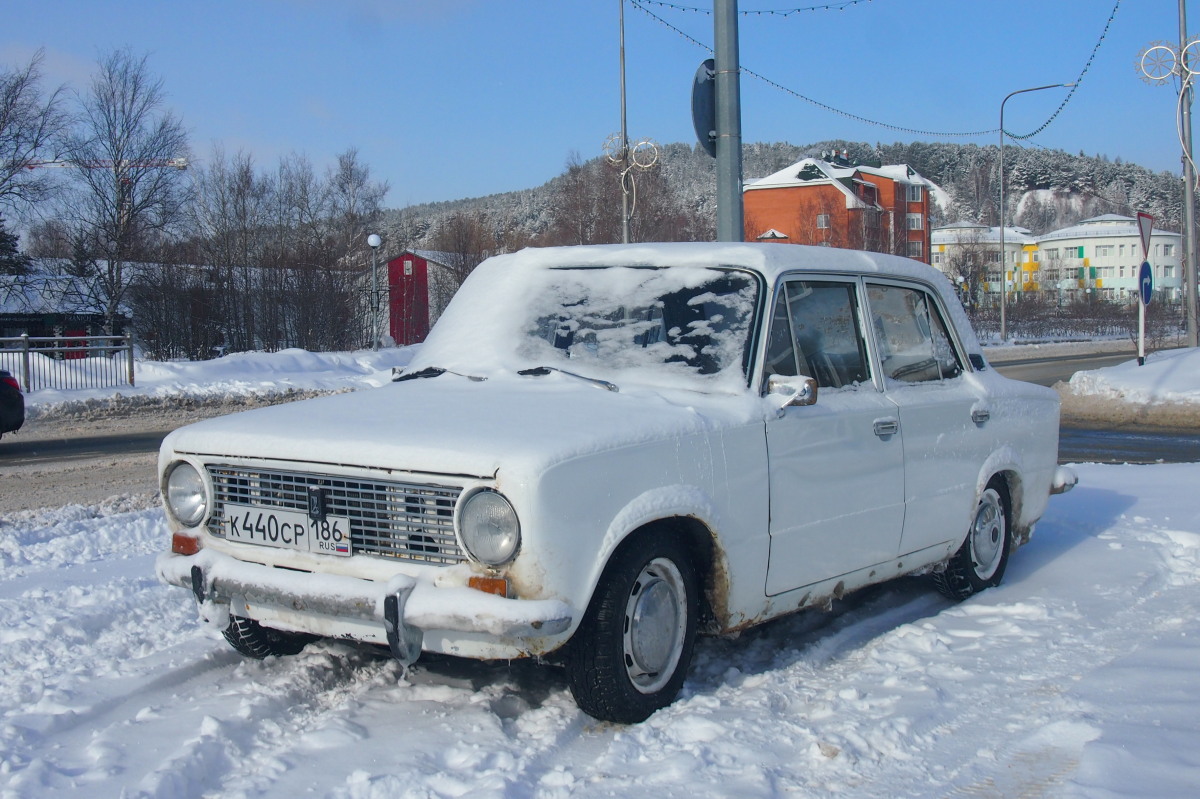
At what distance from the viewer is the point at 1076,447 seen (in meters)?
12.7

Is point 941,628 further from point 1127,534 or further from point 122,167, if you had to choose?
point 122,167

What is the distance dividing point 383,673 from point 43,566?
290cm

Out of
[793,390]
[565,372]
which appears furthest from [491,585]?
[793,390]

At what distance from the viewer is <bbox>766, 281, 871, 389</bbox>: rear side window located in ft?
14.7

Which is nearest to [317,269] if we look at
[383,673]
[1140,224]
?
[1140,224]

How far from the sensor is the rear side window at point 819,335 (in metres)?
4.49

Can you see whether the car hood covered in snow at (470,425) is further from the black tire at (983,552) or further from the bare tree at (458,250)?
the bare tree at (458,250)

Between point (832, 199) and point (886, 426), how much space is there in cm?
7632

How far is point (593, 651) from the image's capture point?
140 inches

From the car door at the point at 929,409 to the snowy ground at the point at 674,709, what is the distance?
48 centimetres

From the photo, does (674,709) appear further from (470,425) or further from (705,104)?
(705,104)

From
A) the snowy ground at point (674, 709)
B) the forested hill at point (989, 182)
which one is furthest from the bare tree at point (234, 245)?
the forested hill at point (989, 182)

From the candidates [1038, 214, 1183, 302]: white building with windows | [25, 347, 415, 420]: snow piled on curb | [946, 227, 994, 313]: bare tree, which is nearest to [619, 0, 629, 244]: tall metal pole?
[25, 347, 415, 420]: snow piled on curb

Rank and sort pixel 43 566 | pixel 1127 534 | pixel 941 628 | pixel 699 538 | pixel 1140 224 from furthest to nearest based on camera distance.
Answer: pixel 1140 224
pixel 1127 534
pixel 43 566
pixel 941 628
pixel 699 538
